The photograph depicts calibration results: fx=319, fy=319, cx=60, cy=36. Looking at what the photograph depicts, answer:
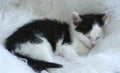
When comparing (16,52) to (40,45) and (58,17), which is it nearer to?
(40,45)

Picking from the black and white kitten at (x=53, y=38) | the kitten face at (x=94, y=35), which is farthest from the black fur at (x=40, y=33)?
the kitten face at (x=94, y=35)

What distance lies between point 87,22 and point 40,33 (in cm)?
25

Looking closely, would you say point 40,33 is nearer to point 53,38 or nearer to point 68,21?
point 53,38

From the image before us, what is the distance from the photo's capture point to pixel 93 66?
1.33 metres

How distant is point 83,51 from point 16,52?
35 cm

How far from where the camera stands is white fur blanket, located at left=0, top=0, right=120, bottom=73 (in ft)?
4.34

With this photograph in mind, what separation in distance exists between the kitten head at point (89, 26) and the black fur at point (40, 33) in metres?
0.07

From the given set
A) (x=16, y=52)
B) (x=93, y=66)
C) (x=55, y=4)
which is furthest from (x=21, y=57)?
(x=55, y=4)

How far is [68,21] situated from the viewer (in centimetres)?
176

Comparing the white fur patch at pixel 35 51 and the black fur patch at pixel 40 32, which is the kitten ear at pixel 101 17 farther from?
the white fur patch at pixel 35 51

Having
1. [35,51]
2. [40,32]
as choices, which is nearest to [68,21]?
[40,32]

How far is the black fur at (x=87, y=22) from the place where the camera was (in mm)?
1633

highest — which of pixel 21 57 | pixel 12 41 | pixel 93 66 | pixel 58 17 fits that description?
pixel 58 17

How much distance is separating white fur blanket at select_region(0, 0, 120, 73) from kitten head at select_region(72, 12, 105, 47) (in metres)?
0.05
